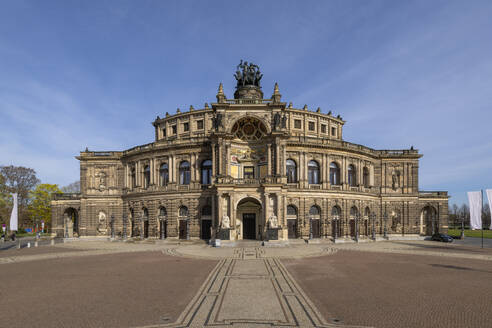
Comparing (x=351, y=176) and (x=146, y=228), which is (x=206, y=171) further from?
(x=351, y=176)

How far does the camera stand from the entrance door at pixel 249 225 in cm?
4159

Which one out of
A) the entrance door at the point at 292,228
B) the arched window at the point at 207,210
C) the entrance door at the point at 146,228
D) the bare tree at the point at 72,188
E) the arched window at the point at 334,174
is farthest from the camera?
the bare tree at the point at 72,188

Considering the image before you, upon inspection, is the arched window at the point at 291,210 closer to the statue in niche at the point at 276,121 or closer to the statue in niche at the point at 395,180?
the statue in niche at the point at 276,121

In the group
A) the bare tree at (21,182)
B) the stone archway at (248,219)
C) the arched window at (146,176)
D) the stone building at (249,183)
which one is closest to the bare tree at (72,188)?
the bare tree at (21,182)

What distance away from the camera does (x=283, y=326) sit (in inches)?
402

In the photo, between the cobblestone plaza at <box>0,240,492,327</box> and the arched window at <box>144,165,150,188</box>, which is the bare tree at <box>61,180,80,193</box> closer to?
the arched window at <box>144,165,150,188</box>

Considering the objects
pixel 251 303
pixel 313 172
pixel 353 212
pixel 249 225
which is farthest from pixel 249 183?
pixel 251 303

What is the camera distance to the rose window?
137 ft

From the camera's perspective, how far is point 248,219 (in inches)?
1645

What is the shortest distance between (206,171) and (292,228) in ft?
53.0

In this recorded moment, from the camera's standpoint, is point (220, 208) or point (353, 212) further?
point (353, 212)

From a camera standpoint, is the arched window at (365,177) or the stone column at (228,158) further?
the arched window at (365,177)

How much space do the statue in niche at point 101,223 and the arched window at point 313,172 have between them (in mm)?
37022

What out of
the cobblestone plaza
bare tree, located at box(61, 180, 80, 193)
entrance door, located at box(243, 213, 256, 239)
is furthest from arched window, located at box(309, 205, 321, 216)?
bare tree, located at box(61, 180, 80, 193)
